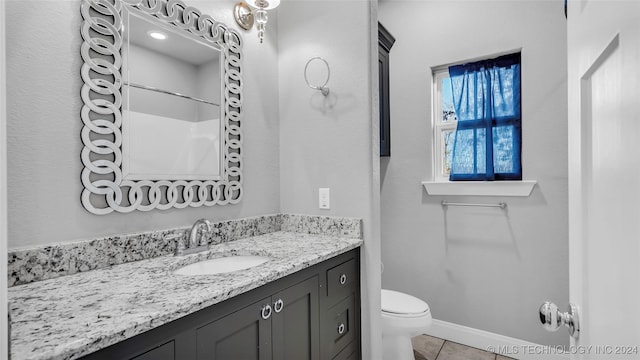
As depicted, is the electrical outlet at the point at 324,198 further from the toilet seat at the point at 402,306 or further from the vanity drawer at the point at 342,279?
the toilet seat at the point at 402,306

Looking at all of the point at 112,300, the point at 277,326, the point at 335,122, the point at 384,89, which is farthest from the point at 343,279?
the point at 384,89

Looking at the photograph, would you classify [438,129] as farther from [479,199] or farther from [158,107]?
[158,107]

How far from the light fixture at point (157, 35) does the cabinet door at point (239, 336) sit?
1.13 m

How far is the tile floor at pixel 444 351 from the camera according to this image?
7.49 ft

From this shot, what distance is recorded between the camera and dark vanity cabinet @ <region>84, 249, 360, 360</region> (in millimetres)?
793

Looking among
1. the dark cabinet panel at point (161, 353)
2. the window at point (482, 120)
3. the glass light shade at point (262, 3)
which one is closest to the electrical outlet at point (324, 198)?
the glass light shade at point (262, 3)

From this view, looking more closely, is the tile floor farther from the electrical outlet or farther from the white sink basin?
the white sink basin

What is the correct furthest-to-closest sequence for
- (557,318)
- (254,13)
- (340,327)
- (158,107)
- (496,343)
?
(496,343), (254,13), (340,327), (158,107), (557,318)

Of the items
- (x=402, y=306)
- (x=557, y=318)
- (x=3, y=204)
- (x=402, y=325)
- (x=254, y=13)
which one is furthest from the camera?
(x=402, y=306)

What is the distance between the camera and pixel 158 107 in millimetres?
1338

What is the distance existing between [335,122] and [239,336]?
114cm

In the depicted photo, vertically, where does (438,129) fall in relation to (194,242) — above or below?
above

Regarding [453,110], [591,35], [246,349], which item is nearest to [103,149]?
[246,349]

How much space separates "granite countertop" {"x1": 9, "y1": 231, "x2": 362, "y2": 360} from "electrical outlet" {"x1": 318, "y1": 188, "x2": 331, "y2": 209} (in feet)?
1.50
